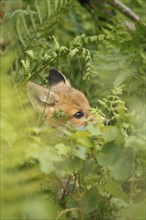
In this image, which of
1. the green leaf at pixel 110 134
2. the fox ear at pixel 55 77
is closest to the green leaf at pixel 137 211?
the green leaf at pixel 110 134

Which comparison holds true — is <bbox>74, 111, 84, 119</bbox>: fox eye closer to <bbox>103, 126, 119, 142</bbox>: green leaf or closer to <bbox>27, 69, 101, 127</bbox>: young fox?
<bbox>27, 69, 101, 127</bbox>: young fox

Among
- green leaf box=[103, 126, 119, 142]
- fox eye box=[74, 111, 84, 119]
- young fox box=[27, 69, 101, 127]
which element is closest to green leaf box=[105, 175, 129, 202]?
green leaf box=[103, 126, 119, 142]

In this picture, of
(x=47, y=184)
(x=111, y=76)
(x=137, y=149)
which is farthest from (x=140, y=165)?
(x=111, y=76)

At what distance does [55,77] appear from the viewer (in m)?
7.32

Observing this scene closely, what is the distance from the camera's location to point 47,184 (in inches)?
139

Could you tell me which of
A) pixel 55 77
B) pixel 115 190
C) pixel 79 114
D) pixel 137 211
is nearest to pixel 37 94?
pixel 55 77

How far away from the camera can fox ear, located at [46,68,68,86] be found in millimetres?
7172

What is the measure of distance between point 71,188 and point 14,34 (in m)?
3.80

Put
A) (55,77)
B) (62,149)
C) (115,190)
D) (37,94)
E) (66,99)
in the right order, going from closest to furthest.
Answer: (62,149) → (115,190) → (37,94) → (55,77) → (66,99)

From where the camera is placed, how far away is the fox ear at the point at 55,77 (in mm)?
7172

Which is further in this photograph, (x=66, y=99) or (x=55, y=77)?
(x=66, y=99)

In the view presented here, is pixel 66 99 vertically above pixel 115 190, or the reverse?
pixel 115 190

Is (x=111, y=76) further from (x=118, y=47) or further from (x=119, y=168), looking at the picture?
(x=119, y=168)

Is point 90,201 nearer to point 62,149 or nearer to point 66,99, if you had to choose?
point 62,149
